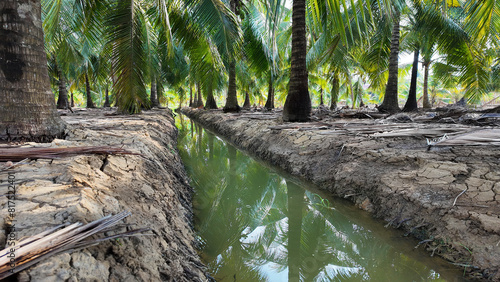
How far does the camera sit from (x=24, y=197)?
63.6 inches

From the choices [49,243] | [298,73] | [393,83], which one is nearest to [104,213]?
[49,243]

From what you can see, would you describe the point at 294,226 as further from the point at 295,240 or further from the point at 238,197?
the point at 238,197

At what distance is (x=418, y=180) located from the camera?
9.92ft

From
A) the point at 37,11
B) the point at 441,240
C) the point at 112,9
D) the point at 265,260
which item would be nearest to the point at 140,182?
the point at 265,260

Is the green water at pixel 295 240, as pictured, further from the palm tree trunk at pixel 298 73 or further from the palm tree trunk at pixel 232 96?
the palm tree trunk at pixel 232 96

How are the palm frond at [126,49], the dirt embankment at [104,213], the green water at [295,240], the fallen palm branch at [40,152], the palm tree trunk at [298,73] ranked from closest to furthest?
the dirt embankment at [104,213] → the fallen palm branch at [40,152] → the green water at [295,240] → the palm frond at [126,49] → the palm tree trunk at [298,73]

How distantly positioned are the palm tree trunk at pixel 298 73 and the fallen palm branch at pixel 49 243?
6.01 metres

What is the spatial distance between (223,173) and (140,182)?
9.57 ft

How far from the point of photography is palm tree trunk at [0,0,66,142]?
2738 millimetres

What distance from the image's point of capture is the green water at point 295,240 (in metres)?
2.33

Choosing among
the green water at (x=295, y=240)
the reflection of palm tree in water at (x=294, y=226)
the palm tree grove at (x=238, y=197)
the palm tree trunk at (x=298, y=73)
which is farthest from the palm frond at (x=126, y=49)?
the reflection of palm tree in water at (x=294, y=226)

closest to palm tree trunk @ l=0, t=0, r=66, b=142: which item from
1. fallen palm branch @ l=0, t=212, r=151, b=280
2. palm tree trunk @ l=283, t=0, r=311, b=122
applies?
fallen palm branch @ l=0, t=212, r=151, b=280

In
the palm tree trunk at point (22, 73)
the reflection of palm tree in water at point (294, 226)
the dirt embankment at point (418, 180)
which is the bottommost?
the reflection of palm tree in water at point (294, 226)

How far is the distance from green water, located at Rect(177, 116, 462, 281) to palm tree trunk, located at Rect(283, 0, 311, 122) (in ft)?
9.57
